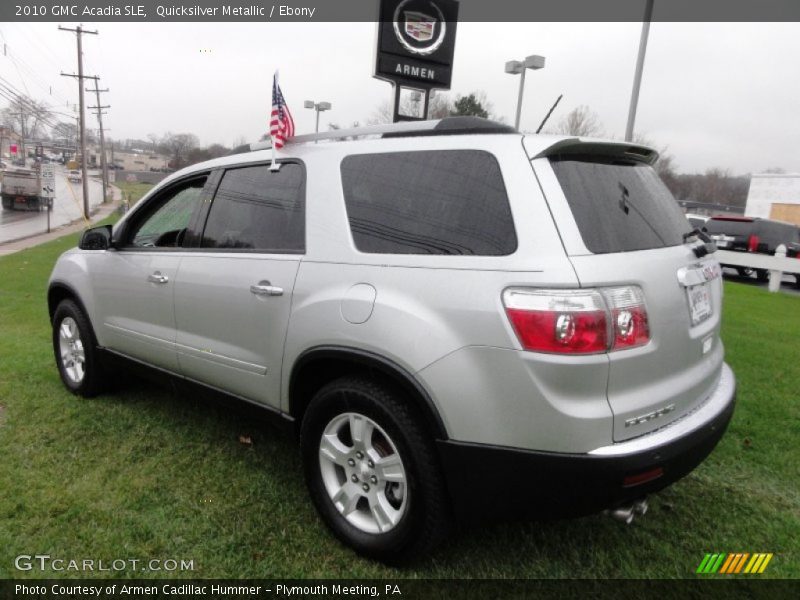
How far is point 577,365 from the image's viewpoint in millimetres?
1900

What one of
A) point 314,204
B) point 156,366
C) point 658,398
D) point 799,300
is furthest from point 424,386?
point 799,300

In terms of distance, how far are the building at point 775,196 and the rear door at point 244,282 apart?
151 feet

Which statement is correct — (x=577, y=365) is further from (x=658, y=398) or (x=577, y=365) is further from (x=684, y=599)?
(x=684, y=599)

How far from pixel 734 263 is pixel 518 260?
1410 cm

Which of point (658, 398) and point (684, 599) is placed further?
point (684, 599)

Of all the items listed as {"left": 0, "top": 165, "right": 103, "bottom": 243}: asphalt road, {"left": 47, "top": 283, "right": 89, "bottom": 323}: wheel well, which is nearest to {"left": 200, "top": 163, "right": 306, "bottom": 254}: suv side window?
{"left": 47, "top": 283, "right": 89, "bottom": 323}: wheel well

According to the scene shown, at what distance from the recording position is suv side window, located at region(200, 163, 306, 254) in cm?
279

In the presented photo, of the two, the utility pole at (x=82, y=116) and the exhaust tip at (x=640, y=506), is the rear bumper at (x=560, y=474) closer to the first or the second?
the exhaust tip at (x=640, y=506)

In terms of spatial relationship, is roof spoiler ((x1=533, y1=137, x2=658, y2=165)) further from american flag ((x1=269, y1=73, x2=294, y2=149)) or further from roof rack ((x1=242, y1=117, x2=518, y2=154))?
american flag ((x1=269, y1=73, x2=294, y2=149))

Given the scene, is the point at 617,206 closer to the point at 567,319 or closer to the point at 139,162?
the point at 567,319

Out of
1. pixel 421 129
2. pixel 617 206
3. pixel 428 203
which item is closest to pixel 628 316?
pixel 617 206

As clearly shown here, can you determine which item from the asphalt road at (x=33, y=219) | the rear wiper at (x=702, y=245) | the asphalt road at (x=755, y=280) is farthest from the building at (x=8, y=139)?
the rear wiper at (x=702, y=245)

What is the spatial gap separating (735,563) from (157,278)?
11.1 feet

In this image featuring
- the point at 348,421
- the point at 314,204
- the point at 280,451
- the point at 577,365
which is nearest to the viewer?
the point at 577,365
